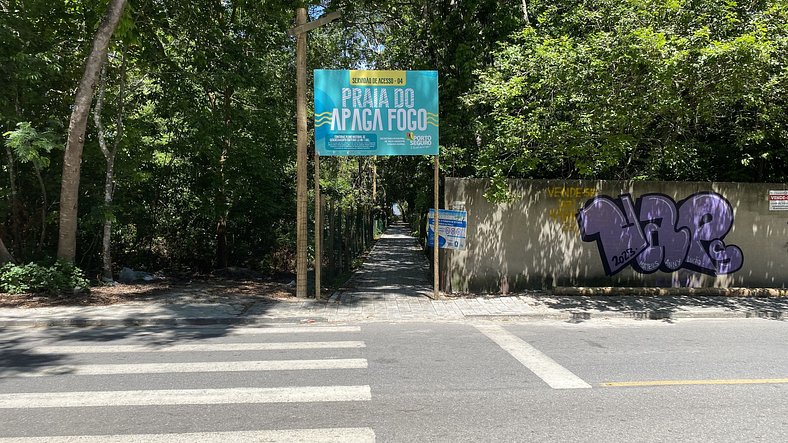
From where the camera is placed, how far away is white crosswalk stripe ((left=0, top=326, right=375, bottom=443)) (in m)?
4.01

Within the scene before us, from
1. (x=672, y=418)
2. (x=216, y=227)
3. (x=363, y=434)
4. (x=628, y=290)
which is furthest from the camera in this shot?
(x=216, y=227)

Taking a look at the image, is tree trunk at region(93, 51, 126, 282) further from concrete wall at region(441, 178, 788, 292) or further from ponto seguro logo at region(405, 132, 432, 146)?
concrete wall at region(441, 178, 788, 292)

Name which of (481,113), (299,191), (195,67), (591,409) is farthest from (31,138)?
(591,409)

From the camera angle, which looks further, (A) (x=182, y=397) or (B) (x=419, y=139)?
(B) (x=419, y=139)

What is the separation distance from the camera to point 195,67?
42.8 ft

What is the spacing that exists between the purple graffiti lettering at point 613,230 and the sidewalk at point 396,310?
3.44ft

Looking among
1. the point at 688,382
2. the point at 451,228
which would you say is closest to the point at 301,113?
the point at 451,228

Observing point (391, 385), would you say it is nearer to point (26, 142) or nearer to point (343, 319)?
point (343, 319)

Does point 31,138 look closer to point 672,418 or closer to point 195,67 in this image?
point 195,67

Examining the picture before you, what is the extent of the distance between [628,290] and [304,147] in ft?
24.9

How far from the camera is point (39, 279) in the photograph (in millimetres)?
10406

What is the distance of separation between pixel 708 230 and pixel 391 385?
1012 cm

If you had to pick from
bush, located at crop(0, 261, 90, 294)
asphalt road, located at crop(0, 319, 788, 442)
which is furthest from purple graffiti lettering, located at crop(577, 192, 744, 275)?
bush, located at crop(0, 261, 90, 294)

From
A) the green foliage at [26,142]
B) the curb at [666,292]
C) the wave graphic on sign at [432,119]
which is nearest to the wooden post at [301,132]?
the wave graphic on sign at [432,119]
